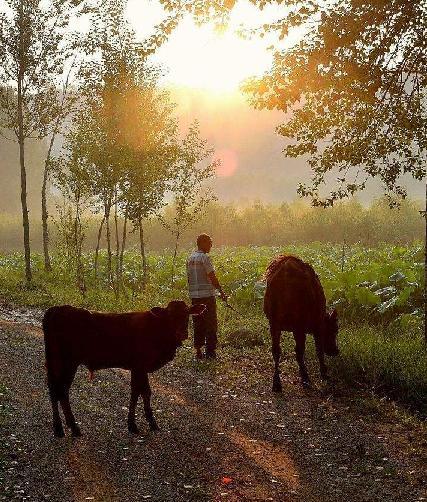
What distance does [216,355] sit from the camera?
14.4m

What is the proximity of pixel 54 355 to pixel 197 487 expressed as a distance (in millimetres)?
2463

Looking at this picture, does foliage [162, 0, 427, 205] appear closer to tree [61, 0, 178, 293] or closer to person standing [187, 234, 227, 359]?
person standing [187, 234, 227, 359]

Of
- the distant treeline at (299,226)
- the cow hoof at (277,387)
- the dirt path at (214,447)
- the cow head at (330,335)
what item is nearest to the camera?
the dirt path at (214,447)

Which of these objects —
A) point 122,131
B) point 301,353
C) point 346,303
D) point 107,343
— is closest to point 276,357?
point 301,353

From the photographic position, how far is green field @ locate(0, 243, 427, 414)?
1107 cm

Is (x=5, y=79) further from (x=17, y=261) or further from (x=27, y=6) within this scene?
(x=17, y=261)

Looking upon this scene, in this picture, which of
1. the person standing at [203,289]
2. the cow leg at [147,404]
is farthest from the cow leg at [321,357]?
the cow leg at [147,404]

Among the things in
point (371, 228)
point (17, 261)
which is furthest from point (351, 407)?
point (371, 228)

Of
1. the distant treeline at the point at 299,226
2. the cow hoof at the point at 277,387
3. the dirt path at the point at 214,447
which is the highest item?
the distant treeline at the point at 299,226

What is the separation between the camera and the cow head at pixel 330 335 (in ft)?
38.5

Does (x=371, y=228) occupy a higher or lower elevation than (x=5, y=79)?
lower

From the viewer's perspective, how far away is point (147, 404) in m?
8.85

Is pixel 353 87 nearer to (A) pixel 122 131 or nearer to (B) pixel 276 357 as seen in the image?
(B) pixel 276 357

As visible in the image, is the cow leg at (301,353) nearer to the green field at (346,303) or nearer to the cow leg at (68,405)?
the green field at (346,303)
